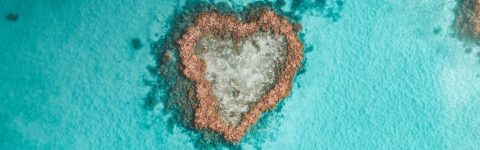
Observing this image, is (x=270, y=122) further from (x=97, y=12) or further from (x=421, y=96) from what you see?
(x=97, y=12)

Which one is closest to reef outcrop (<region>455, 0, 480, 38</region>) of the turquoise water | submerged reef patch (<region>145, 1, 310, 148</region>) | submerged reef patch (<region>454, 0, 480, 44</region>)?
submerged reef patch (<region>454, 0, 480, 44</region>)

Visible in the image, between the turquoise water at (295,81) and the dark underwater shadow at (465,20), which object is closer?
the turquoise water at (295,81)

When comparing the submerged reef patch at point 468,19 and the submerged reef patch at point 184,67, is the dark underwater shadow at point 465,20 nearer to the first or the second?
the submerged reef patch at point 468,19

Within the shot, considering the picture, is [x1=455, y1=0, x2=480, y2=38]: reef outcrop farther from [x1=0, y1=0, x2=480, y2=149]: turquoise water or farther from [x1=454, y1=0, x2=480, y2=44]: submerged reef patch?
[x1=0, y1=0, x2=480, y2=149]: turquoise water

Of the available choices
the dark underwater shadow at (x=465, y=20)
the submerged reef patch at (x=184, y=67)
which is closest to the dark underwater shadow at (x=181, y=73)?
the submerged reef patch at (x=184, y=67)

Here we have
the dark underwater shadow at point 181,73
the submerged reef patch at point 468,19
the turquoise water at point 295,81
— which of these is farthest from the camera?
the submerged reef patch at point 468,19

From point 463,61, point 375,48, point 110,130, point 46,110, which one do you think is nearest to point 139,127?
point 110,130

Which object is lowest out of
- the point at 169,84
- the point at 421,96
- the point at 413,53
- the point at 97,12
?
the point at 421,96
